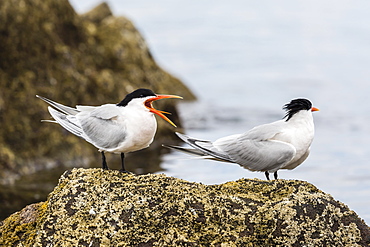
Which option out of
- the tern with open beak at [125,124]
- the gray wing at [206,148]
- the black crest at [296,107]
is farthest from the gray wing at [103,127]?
the black crest at [296,107]

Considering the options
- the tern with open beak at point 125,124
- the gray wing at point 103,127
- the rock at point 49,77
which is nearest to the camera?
the tern with open beak at point 125,124

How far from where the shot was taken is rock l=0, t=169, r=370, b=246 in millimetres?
5152

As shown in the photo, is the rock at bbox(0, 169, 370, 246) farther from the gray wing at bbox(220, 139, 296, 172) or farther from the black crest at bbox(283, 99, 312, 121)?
the black crest at bbox(283, 99, 312, 121)

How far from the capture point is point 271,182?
5840 mm

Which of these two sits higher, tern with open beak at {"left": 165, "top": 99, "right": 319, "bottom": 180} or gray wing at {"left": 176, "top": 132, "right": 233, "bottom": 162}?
tern with open beak at {"left": 165, "top": 99, "right": 319, "bottom": 180}

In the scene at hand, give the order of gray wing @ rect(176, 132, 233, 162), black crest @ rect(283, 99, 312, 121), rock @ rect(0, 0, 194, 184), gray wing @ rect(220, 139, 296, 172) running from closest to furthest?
gray wing @ rect(220, 139, 296, 172), black crest @ rect(283, 99, 312, 121), gray wing @ rect(176, 132, 233, 162), rock @ rect(0, 0, 194, 184)

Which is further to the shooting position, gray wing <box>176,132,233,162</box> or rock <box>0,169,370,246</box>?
gray wing <box>176,132,233,162</box>

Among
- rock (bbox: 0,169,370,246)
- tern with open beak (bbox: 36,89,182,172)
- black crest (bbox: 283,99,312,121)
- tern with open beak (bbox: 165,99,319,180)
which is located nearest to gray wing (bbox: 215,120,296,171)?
tern with open beak (bbox: 165,99,319,180)

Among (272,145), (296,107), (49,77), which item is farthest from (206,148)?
(49,77)

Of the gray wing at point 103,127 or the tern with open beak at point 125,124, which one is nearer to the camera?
the tern with open beak at point 125,124

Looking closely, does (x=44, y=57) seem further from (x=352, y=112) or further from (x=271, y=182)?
(x=352, y=112)

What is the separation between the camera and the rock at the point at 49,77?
10.9 meters

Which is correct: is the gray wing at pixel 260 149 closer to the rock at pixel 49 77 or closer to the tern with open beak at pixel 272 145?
the tern with open beak at pixel 272 145

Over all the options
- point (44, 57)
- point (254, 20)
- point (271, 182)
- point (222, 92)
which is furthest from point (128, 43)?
point (254, 20)
